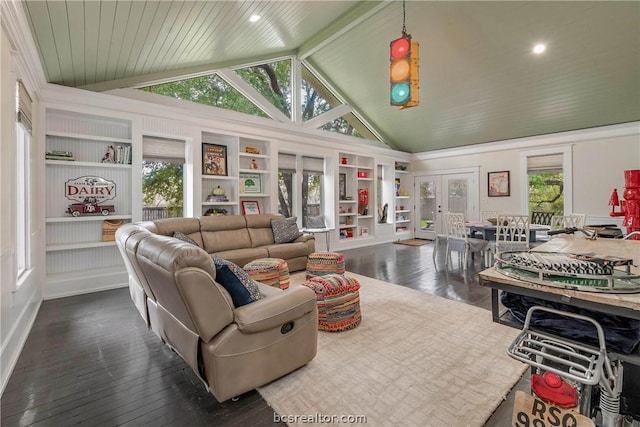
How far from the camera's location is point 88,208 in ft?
13.3

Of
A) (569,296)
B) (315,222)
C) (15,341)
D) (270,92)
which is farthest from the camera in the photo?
(315,222)

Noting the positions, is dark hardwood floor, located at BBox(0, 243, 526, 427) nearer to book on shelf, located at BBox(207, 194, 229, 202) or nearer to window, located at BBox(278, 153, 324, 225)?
book on shelf, located at BBox(207, 194, 229, 202)

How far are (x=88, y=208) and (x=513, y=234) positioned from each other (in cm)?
613

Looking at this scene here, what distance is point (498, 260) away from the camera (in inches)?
53.7

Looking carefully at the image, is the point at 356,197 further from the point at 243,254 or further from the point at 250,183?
the point at 243,254

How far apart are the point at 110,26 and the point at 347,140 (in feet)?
16.8

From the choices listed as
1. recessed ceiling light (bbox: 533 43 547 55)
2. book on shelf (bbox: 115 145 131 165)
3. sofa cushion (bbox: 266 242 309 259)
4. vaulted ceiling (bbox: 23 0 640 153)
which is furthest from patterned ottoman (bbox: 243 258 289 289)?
recessed ceiling light (bbox: 533 43 547 55)

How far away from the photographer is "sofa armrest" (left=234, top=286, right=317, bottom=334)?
1718 mm

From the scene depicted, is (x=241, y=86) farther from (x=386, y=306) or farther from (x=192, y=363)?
(x=192, y=363)

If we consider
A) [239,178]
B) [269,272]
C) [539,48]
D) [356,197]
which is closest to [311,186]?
[356,197]

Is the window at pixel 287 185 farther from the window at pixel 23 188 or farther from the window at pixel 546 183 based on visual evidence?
the window at pixel 546 183

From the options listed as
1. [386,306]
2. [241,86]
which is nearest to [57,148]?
[241,86]

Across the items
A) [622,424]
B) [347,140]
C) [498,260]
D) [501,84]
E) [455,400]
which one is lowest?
[455,400]

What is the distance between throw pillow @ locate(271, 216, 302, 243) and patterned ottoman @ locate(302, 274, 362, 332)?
2.28 metres
